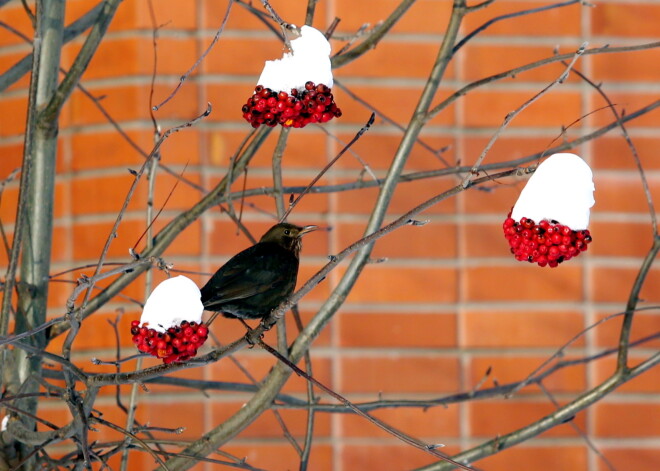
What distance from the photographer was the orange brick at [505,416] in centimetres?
251

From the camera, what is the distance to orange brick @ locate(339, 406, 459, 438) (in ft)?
8.20

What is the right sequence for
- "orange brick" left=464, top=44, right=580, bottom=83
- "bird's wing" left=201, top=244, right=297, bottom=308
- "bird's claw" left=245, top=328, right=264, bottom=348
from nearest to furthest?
"bird's claw" left=245, top=328, right=264, bottom=348, "bird's wing" left=201, top=244, right=297, bottom=308, "orange brick" left=464, top=44, right=580, bottom=83

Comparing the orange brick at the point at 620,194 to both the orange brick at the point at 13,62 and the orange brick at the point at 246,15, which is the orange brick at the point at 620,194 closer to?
the orange brick at the point at 246,15

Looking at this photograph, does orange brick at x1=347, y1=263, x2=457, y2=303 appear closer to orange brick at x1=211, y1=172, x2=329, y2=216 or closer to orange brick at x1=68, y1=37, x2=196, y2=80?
orange brick at x1=211, y1=172, x2=329, y2=216

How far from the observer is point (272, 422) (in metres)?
2.47

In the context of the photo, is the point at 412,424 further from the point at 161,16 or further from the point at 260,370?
the point at 161,16

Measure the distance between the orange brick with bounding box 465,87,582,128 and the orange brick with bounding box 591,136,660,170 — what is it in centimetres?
12

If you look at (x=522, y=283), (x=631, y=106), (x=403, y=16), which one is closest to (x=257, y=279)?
(x=522, y=283)

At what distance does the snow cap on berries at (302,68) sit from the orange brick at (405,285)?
52.6 inches

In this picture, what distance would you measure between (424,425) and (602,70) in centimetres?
109

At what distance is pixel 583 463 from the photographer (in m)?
2.54

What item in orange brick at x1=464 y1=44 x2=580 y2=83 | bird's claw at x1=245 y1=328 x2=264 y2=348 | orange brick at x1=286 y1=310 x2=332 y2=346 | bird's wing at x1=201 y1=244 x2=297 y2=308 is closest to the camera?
bird's claw at x1=245 y1=328 x2=264 y2=348

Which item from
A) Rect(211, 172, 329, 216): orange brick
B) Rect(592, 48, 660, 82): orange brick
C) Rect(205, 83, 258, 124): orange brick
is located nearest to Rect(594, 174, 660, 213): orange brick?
Rect(592, 48, 660, 82): orange brick

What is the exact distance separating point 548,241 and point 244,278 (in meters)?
0.84
